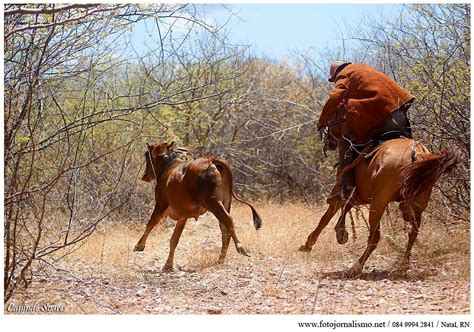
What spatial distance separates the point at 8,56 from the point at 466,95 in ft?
18.1

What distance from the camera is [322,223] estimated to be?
1087 cm

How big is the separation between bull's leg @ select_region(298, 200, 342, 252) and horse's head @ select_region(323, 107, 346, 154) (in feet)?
3.08

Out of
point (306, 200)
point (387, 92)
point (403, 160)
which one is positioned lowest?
point (306, 200)

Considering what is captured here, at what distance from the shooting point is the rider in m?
10.2

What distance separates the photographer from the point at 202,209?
11719mm

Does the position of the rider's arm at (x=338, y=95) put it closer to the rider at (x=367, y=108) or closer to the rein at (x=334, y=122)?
the rider at (x=367, y=108)

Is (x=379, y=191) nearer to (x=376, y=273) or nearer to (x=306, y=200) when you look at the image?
(x=376, y=273)

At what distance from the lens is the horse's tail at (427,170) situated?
8930 mm

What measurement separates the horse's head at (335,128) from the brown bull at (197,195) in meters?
1.41

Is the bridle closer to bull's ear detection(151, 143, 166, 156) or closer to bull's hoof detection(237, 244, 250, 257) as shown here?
bull's hoof detection(237, 244, 250, 257)

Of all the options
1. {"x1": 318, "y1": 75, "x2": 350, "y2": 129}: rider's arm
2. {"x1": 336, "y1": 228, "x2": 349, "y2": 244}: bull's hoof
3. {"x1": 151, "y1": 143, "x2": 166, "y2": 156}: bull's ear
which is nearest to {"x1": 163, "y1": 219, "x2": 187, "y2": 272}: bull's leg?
{"x1": 151, "y1": 143, "x2": 166, "y2": 156}: bull's ear

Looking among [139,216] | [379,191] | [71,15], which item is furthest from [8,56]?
[139,216]

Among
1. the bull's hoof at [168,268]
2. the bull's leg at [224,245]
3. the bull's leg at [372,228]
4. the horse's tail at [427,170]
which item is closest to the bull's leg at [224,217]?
the bull's leg at [224,245]

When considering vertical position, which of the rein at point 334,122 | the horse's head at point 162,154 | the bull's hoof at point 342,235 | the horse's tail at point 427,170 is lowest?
the bull's hoof at point 342,235
